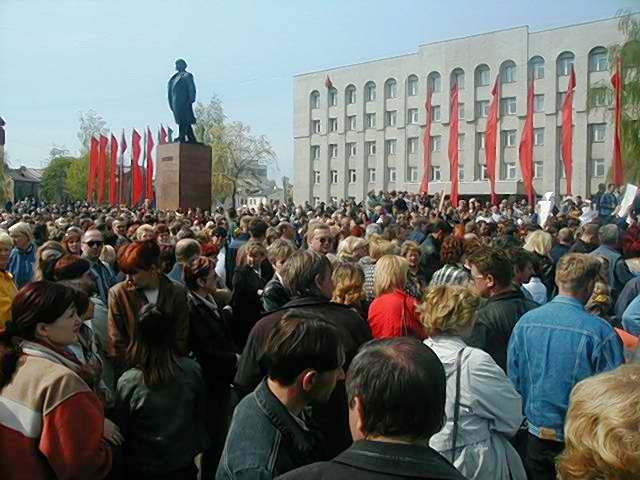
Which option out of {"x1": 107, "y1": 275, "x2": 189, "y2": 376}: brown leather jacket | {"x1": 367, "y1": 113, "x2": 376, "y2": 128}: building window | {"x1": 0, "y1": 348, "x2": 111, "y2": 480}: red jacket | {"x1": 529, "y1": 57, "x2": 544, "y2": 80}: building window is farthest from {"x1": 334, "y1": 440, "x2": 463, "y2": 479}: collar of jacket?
{"x1": 367, "y1": 113, "x2": 376, "y2": 128}: building window

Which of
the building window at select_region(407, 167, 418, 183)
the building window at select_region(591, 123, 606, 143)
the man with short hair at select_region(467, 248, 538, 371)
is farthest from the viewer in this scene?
the building window at select_region(407, 167, 418, 183)

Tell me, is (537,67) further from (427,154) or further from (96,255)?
(96,255)

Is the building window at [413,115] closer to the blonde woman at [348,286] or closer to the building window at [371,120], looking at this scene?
the building window at [371,120]

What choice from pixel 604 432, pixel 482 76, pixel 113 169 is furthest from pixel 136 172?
pixel 604 432

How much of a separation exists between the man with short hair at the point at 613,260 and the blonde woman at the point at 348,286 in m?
3.66

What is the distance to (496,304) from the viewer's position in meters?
4.89

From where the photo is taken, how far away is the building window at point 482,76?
201 ft

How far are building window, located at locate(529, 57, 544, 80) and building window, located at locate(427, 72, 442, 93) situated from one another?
27.2 ft

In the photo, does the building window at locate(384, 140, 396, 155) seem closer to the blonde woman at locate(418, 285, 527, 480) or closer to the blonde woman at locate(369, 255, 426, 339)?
the blonde woman at locate(369, 255, 426, 339)

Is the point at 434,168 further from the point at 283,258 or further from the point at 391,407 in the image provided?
the point at 391,407

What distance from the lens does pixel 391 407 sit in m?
2.17

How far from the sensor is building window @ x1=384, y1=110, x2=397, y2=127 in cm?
6896

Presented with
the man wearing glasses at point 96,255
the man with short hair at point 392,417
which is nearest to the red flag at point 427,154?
the man wearing glasses at point 96,255

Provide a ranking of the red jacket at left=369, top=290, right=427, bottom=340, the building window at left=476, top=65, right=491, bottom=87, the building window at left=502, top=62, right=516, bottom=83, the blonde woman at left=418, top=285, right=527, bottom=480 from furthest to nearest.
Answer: the building window at left=476, top=65, right=491, bottom=87 → the building window at left=502, top=62, right=516, bottom=83 → the red jacket at left=369, top=290, right=427, bottom=340 → the blonde woman at left=418, top=285, right=527, bottom=480
